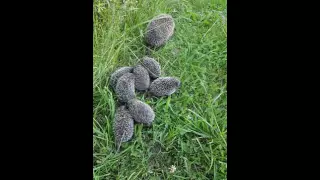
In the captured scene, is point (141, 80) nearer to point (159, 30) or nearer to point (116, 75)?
point (116, 75)

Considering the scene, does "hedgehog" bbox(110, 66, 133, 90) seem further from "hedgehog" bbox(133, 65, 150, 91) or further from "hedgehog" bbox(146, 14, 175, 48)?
"hedgehog" bbox(146, 14, 175, 48)

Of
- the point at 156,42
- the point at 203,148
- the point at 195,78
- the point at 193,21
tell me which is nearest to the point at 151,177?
the point at 203,148

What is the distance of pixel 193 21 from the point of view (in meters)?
2.20

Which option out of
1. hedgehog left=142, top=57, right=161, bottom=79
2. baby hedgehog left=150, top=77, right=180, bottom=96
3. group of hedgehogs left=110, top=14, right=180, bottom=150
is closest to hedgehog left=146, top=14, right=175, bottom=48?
group of hedgehogs left=110, top=14, right=180, bottom=150

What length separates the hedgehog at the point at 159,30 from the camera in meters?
2.16

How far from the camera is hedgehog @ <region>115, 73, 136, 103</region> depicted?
2.05 metres

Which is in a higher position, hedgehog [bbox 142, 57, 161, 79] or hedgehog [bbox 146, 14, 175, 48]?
hedgehog [bbox 146, 14, 175, 48]

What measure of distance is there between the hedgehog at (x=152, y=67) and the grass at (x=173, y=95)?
0.03 m

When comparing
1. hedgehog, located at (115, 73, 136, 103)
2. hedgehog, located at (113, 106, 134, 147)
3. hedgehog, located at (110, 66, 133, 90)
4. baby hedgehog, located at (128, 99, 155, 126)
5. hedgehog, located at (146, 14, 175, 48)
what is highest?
hedgehog, located at (146, 14, 175, 48)

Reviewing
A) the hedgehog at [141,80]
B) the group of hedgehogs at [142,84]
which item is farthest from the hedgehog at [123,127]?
the hedgehog at [141,80]

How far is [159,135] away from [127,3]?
716mm

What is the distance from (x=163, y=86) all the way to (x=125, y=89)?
0.63 feet

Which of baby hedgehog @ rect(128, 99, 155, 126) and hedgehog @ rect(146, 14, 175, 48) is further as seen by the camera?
hedgehog @ rect(146, 14, 175, 48)

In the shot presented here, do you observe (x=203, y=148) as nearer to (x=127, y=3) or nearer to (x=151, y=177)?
(x=151, y=177)
